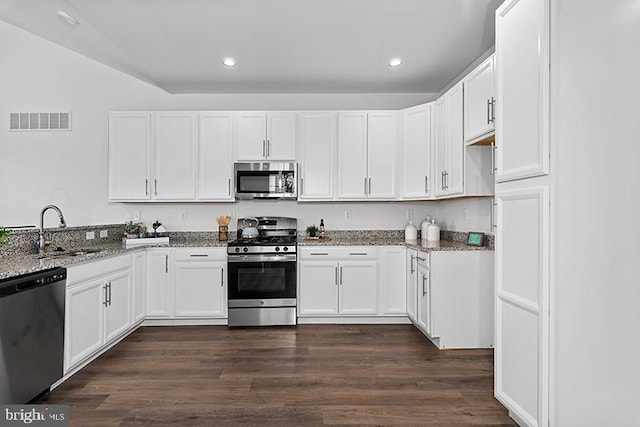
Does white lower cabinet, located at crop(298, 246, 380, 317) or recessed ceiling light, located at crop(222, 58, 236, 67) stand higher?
recessed ceiling light, located at crop(222, 58, 236, 67)

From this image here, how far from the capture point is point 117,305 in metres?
3.43

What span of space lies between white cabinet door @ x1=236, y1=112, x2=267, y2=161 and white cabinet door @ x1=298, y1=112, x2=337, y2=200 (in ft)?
1.45

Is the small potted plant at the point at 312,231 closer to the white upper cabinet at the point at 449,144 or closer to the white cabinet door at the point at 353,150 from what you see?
the white cabinet door at the point at 353,150

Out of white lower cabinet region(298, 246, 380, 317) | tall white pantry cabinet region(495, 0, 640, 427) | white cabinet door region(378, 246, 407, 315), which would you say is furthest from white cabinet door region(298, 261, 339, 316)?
tall white pantry cabinet region(495, 0, 640, 427)

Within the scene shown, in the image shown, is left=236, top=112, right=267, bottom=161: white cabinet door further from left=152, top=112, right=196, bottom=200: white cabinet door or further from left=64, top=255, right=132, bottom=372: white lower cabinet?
left=64, top=255, right=132, bottom=372: white lower cabinet

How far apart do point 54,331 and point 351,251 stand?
8.89 feet

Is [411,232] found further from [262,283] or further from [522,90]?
[522,90]

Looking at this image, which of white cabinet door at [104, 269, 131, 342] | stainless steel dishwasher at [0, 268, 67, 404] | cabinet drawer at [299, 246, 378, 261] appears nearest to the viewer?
stainless steel dishwasher at [0, 268, 67, 404]

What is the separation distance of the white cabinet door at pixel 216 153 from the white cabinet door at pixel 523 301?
120 inches

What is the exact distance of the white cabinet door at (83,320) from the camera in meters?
2.70

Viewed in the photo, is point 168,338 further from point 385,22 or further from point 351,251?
point 385,22

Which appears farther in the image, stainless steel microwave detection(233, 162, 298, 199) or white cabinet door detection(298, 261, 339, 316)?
stainless steel microwave detection(233, 162, 298, 199)

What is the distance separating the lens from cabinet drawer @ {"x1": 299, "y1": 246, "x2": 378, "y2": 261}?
4.15 metres

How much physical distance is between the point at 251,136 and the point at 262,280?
1667 millimetres
